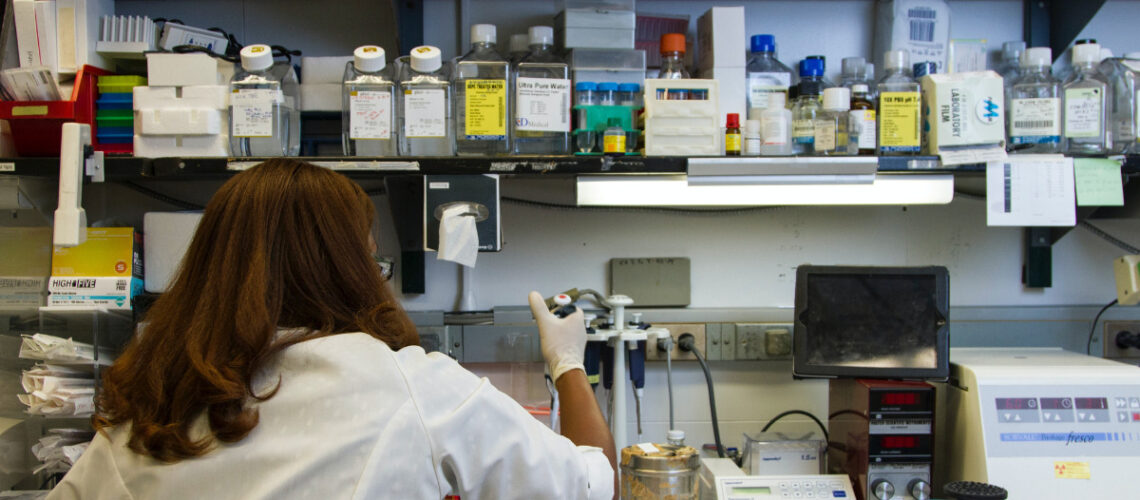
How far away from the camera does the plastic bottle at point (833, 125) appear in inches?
69.9

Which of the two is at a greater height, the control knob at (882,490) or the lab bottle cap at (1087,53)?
the lab bottle cap at (1087,53)

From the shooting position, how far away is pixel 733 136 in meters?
1.77

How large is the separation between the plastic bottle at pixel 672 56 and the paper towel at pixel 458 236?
522 millimetres

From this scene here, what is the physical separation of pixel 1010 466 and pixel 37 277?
6.51ft

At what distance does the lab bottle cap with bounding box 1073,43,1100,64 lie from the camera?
1.85m

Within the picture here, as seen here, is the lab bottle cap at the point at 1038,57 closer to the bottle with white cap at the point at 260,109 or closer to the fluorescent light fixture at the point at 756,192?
the fluorescent light fixture at the point at 756,192

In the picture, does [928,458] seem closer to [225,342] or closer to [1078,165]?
[1078,165]

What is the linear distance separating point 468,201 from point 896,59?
953mm

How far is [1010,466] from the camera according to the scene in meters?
1.66

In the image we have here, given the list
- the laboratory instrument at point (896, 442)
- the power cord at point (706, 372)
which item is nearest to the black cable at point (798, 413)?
the power cord at point (706, 372)

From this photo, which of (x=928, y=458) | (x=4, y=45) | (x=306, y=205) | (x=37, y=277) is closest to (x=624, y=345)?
(x=928, y=458)

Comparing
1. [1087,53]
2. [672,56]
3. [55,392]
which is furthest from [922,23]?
[55,392]

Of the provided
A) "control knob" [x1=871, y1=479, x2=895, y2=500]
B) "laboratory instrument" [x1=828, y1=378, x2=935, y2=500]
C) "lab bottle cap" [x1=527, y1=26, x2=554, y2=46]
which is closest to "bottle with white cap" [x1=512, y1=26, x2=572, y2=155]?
"lab bottle cap" [x1=527, y1=26, x2=554, y2=46]

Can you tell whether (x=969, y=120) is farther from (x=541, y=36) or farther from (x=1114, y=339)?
(x=541, y=36)
